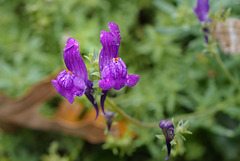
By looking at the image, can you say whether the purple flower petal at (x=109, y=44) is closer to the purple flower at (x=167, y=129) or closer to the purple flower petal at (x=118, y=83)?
the purple flower petal at (x=118, y=83)

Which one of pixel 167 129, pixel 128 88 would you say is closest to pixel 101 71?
pixel 167 129

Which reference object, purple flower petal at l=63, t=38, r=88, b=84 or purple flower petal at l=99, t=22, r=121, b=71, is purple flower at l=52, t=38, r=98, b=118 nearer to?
purple flower petal at l=63, t=38, r=88, b=84

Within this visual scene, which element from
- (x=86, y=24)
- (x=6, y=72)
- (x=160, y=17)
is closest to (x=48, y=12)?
(x=86, y=24)

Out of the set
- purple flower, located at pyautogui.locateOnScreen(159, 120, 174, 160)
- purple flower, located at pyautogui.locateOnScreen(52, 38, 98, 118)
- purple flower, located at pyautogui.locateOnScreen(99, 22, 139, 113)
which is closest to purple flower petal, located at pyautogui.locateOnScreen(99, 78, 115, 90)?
purple flower, located at pyautogui.locateOnScreen(99, 22, 139, 113)

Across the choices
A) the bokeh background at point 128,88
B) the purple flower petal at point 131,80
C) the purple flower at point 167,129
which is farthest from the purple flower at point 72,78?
the bokeh background at point 128,88

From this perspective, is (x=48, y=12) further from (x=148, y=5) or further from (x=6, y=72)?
(x=148, y=5)

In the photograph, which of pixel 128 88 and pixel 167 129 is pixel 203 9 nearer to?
pixel 167 129
